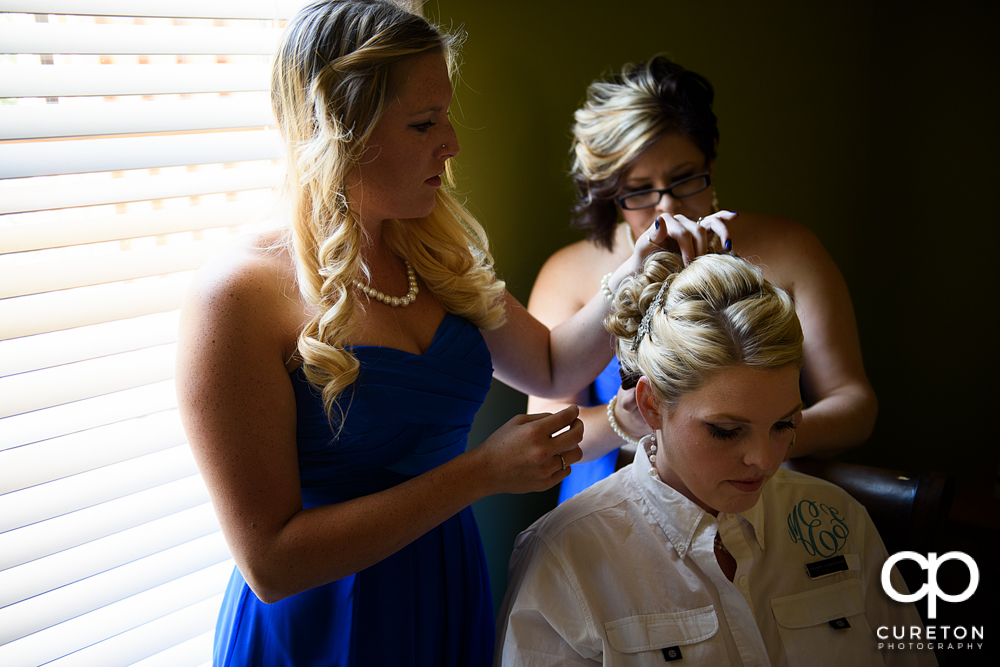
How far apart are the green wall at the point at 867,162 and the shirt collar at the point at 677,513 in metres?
0.70

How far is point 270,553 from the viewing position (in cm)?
104

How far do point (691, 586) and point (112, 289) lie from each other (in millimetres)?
1146

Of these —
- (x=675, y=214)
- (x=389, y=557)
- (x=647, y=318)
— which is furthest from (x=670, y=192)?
(x=389, y=557)

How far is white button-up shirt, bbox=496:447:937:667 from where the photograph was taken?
1.18 m

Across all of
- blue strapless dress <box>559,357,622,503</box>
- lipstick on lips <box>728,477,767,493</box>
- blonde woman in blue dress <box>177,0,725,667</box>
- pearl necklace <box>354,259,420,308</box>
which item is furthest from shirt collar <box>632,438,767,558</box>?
pearl necklace <box>354,259,420,308</box>

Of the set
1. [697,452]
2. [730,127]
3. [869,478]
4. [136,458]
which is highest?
[730,127]

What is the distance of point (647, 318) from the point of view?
1.28 meters

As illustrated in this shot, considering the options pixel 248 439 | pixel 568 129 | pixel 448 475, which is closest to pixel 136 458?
pixel 248 439

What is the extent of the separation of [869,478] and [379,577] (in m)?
0.95

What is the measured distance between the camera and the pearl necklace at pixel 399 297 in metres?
1.23

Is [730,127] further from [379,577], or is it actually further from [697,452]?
[379,577]

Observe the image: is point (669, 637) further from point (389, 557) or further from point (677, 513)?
point (389, 557)

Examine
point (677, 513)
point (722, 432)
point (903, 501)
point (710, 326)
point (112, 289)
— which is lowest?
point (903, 501)

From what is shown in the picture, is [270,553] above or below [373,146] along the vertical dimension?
below
